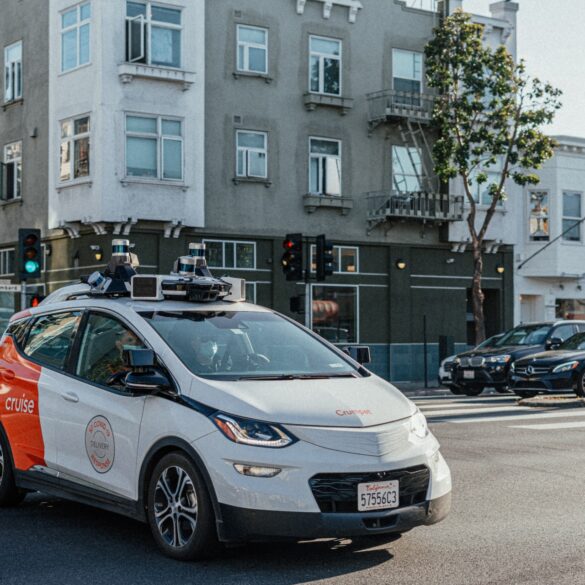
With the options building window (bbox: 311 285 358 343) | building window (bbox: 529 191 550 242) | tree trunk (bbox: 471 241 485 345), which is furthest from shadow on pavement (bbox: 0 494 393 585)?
building window (bbox: 529 191 550 242)

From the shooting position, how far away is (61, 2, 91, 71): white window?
93.9 ft

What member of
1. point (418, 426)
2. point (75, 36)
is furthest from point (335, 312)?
point (418, 426)

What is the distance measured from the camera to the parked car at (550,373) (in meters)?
19.3

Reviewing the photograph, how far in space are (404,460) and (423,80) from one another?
2799 centimetres

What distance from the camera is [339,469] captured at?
6332 mm

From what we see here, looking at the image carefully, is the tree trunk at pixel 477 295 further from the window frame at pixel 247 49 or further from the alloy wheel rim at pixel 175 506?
the alloy wheel rim at pixel 175 506

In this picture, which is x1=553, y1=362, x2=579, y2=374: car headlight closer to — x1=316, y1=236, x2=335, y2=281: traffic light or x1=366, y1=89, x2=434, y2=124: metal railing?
x1=316, y1=236, x2=335, y2=281: traffic light

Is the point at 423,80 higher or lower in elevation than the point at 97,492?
higher

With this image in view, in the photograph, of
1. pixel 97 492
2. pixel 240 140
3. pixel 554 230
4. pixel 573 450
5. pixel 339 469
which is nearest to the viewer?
pixel 339 469

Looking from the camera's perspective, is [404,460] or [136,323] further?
[136,323]

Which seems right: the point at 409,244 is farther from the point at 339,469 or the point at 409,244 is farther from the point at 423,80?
the point at 339,469

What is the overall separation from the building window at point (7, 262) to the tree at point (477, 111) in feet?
42.4

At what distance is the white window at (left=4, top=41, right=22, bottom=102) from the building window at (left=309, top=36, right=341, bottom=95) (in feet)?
28.2

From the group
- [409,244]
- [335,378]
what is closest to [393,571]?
[335,378]
